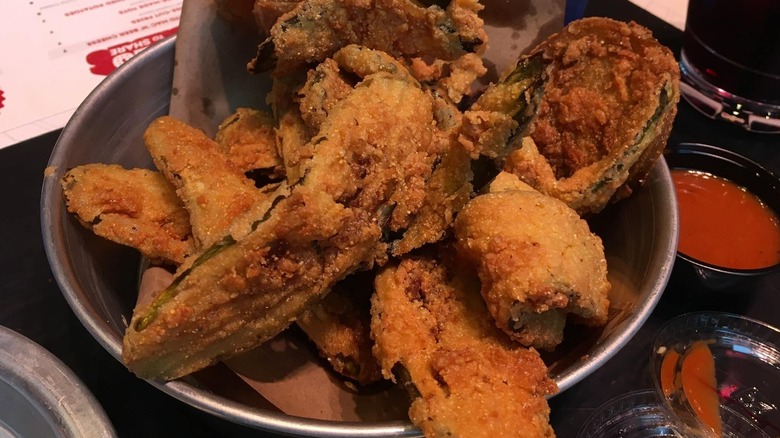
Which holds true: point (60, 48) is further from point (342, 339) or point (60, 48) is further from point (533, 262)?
point (533, 262)

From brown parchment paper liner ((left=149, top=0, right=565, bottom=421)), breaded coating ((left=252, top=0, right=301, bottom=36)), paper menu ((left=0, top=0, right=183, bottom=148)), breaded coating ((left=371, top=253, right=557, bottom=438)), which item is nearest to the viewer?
breaded coating ((left=371, top=253, right=557, bottom=438))

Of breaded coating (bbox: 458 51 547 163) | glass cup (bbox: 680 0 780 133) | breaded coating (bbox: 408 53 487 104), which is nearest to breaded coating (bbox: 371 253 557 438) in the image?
breaded coating (bbox: 458 51 547 163)

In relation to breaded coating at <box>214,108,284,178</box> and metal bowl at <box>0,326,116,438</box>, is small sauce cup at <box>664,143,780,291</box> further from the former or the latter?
metal bowl at <box>0,326,116,438</box>

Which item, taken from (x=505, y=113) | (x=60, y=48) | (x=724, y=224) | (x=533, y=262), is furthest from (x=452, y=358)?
(x=60, y=48)

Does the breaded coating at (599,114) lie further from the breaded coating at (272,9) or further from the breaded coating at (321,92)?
the breaded coating at (272,9)

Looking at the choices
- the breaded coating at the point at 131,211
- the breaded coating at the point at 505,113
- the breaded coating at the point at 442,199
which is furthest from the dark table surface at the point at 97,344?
the breaded coating at the point at 505,113

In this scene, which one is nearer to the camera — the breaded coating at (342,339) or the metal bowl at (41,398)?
the metal bowl at (41,398)
